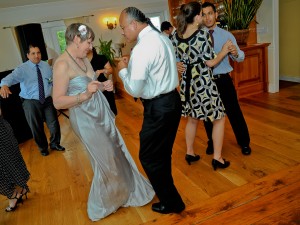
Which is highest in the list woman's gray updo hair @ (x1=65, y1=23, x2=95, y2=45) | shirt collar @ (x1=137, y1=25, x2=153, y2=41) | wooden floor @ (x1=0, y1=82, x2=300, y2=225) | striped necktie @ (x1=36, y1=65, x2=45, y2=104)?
woman's gray updo hair @ (x1=65, y1=23, x2=95, y2=45)

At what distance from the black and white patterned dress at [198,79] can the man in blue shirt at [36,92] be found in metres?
A: 2.07

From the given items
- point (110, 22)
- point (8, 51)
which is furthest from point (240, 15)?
point (8, 51)

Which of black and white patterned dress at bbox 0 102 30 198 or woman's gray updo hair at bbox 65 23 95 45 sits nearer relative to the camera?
woman's gray updo hair at bbox 65 23 95 45

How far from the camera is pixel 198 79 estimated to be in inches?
86.3

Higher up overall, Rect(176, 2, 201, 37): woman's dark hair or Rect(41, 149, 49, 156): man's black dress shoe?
Rect(176, 2, 201, 37): woman's dark hair

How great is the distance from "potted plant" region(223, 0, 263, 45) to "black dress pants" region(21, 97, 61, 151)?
3087 mm

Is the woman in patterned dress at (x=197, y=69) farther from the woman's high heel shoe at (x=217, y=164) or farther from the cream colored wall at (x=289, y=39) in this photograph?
the cream colored wall at (x=289, y=39)

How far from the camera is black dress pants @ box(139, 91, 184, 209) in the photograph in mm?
1653

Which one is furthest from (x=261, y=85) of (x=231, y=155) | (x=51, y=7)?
Result: (x=51, y=7)

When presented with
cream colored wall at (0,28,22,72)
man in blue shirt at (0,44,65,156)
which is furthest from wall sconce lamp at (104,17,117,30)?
man in blue shirt at (0,44,65,156)

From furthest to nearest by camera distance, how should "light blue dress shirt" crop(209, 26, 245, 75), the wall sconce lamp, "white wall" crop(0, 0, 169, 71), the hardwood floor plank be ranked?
the wall sconce lamp → "white wall" crop(0, 0, 169, 71) → "light blue dress shirt" crop(209, 26, 245, 75) → the hardwood floor plank

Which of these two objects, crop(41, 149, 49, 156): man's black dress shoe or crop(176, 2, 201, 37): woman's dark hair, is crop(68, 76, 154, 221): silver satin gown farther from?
crop(41, 149, 49, 156): man's black dress shoe

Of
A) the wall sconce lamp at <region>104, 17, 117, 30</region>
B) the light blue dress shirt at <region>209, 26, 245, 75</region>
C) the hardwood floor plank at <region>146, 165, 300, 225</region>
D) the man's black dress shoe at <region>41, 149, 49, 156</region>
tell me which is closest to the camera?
the hardwood floor plank at <region>146, 165, 300, 225</region>

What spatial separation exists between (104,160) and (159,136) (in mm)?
541
